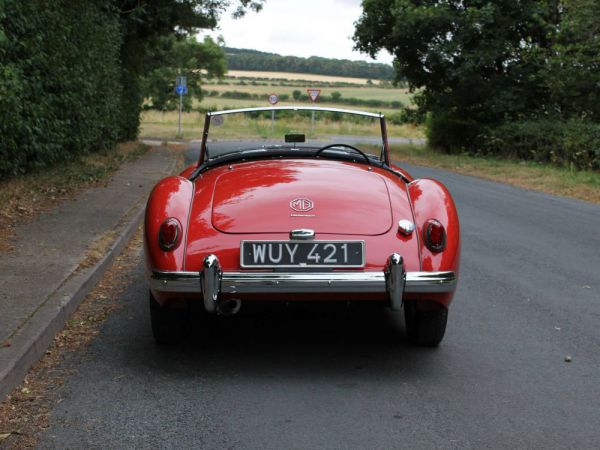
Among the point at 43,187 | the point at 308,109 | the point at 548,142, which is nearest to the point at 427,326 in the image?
the point at 308,109

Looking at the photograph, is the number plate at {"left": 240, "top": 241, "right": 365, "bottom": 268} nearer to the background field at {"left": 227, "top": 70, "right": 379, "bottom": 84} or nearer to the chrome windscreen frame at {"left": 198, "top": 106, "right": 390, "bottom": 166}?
the chrome windscreen frame at {"left": 198, "top": 106, "right": 390, "bottom": 166}

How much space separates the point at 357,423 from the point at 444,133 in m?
26.7

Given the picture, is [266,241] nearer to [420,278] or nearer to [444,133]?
[420,278]

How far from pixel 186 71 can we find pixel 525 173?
164 ft

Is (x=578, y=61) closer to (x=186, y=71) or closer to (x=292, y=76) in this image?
(x=186, y=71)

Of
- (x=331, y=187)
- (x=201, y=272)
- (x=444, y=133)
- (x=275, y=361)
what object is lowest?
(x=444, y=133)

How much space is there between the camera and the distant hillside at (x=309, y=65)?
297 feet

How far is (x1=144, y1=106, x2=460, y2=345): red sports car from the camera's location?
466 centimetres

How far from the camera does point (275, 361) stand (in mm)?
4977

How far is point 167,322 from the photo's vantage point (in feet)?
17.0

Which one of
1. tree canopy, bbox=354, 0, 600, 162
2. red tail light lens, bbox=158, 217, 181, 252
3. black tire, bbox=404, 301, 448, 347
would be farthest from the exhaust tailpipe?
tree canopy, bbox=354, 0, 600, 162

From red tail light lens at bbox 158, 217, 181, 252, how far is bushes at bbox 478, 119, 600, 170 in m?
16.8

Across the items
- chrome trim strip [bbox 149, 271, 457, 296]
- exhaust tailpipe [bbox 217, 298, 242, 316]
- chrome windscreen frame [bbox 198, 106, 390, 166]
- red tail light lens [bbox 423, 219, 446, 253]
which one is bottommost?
exhaust tailpipe [bbox 217, 298, 242, 316]

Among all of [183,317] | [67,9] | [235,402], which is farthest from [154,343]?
[67,9]
